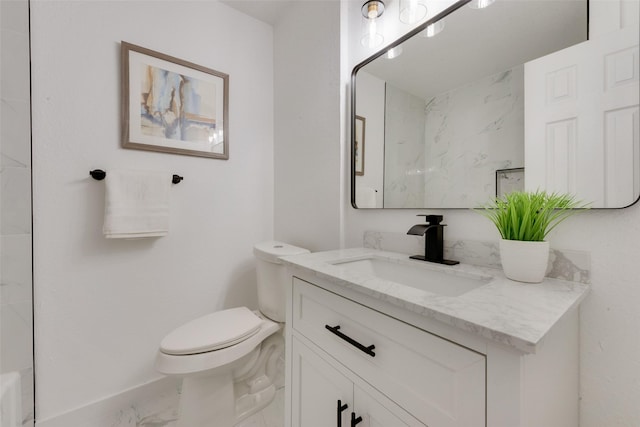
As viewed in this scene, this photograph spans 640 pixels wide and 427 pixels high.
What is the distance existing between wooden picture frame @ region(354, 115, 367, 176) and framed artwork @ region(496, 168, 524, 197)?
1.90 ft

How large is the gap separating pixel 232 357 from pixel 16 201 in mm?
1122

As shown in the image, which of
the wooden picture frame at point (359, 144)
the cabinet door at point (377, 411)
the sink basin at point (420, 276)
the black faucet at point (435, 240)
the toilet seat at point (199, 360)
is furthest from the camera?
the wooden picture frame at point (359, 144)

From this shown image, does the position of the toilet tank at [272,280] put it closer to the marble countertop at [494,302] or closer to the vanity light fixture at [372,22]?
the marble countertop at [494,302]

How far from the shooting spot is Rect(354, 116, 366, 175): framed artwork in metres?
1.24

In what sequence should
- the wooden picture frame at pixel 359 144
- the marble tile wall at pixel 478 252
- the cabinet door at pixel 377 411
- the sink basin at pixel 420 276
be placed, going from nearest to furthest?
the cabinet door at pixel 377 411
the marble tile wall at pixel 478 252
the sink basin at pixel 420 276
the wooden picture frame at pixel 359 144

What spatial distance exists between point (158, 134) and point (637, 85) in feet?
5.98

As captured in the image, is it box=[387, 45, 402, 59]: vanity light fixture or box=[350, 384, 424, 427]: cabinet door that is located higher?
box=[387, 45, 402, 59]: vanity light fixture

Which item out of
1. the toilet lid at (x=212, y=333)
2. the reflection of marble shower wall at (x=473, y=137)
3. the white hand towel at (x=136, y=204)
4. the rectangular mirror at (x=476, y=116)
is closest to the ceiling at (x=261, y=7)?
the rectangular mirror at (x=476, y=116)

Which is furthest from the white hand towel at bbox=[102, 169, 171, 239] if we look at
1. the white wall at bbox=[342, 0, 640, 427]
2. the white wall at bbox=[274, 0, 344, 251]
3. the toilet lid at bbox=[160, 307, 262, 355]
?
the white wall at bbox=[342, 0, 640, 427]

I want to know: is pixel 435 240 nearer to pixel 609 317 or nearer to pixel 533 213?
pixel 533 213

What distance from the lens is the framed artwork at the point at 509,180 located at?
74cm

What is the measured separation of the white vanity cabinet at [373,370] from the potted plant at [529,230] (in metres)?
0.34

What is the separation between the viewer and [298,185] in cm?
158

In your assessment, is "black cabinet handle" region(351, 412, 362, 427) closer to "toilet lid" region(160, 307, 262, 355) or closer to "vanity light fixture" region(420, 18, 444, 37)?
"toilet lid" region(160, 307, 262, 355)
